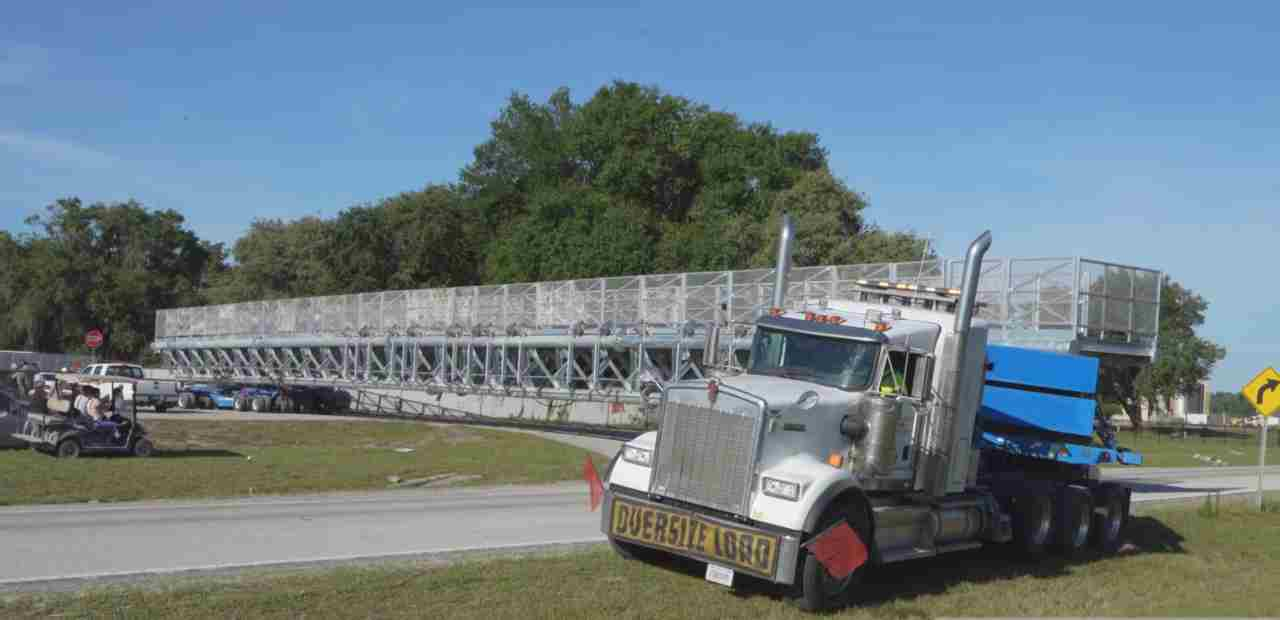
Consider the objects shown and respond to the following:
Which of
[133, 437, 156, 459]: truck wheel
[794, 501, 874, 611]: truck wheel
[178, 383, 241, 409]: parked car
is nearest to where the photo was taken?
[794, 501, 874, 611]: truck wheel

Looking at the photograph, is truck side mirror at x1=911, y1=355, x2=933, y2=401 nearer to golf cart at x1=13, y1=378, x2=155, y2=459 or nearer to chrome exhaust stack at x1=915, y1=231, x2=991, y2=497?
chrome exhaust stack at x1=915, y1=231, x2=991, y2=497

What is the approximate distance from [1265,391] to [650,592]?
17.5 meters

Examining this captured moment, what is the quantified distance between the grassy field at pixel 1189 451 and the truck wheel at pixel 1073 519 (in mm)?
24054

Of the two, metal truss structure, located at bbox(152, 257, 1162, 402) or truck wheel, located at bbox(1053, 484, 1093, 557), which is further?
metal truss structure, located at bbox(152, 257, 1162, 402)

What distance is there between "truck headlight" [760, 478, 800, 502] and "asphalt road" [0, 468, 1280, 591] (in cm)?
401

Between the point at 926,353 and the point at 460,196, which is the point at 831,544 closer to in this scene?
the point at 926,353

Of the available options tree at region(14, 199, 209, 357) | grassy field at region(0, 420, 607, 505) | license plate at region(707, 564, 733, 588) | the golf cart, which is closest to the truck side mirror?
license plate at region(707, 564, 733, 588)

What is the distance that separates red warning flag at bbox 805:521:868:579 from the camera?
1130 centimetres

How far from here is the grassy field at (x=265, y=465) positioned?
70.0ft

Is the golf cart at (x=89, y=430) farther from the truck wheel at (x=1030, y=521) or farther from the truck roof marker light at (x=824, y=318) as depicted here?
the truck wheel at (x=1030, y=521)

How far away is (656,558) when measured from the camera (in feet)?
43.9

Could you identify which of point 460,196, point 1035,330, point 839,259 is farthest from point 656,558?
point 460,196

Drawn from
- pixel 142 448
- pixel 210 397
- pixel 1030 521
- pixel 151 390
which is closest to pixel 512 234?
pixel 210 397

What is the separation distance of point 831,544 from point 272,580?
5.22 m
